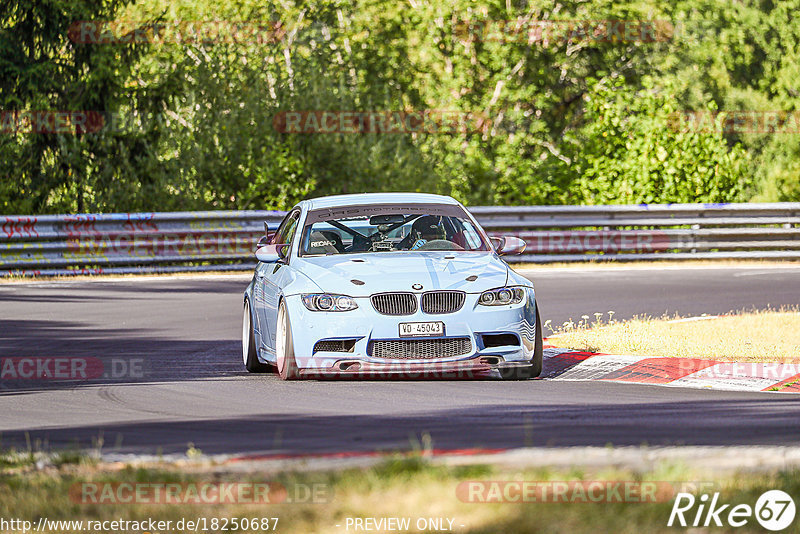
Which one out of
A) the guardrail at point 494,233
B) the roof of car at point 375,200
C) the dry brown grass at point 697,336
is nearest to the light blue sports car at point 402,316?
the roof of car at point 375,200

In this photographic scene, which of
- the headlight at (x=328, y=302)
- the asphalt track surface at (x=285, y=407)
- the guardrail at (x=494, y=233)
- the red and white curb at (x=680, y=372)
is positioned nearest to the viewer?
the asphalt track surface at (x=285, y=407)

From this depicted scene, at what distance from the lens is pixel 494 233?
88.2 feet

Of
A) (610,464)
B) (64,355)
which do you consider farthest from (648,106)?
(610,464)

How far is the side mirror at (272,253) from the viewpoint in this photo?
12.3 m

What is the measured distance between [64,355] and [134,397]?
129 inches

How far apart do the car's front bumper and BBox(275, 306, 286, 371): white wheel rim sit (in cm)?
21

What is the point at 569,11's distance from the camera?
138 ft

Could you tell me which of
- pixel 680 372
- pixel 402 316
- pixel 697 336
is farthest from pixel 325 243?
pixel 697 336

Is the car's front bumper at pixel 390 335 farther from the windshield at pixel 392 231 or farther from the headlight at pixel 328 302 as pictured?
the windshield at pixel 392 231

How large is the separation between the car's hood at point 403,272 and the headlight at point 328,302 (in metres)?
0.05

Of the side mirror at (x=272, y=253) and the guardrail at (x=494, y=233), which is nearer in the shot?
the side mirror at (x=272, y=253)

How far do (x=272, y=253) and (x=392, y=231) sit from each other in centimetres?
108

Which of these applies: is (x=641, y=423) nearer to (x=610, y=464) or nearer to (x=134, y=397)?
(x=610, y=464)

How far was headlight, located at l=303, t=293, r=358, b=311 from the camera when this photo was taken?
1106 cm
